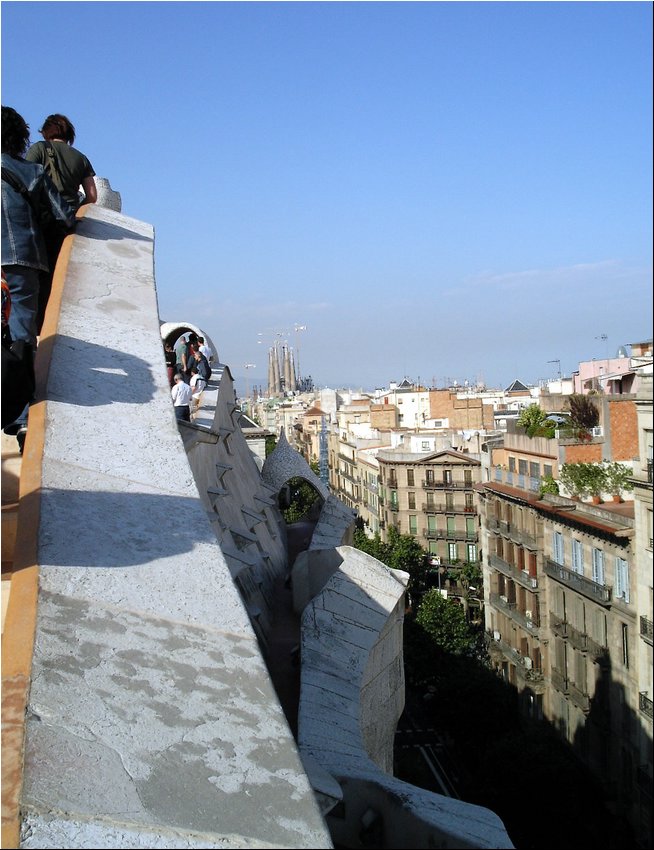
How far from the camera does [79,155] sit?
5938 millimetres

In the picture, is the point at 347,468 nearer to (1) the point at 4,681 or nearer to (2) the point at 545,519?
(2) the point at 545,519

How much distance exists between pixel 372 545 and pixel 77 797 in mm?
33559

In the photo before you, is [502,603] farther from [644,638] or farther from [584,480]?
[644,638]

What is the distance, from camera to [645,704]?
59.4 ft

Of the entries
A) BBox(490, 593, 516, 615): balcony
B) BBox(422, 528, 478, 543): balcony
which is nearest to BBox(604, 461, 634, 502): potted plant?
BBox(490, 593, 516, 615): balcony

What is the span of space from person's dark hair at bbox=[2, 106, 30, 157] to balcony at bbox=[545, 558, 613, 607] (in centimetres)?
1708

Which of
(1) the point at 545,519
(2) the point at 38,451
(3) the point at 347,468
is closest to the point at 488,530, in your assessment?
(1) the point at 545,519

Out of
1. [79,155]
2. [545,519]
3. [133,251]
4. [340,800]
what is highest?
[79,155]

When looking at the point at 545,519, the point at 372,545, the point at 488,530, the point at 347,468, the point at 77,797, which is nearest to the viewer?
the point at 77,797

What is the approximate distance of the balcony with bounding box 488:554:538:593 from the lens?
24750 millimetres

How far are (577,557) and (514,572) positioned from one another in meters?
4.30

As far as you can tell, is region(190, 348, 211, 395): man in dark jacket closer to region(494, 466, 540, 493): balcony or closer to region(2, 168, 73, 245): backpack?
region(2, 168, 73, 245): backpack

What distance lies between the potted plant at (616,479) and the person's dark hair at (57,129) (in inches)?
657

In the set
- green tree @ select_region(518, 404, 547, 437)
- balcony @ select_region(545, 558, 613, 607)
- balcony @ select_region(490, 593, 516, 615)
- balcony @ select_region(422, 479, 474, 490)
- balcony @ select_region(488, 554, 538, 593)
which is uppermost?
green tree @ select_region(518, 404, 547, 437)
